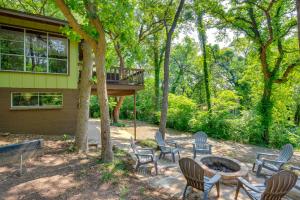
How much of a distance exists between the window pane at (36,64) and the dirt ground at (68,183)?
5282 millimetres

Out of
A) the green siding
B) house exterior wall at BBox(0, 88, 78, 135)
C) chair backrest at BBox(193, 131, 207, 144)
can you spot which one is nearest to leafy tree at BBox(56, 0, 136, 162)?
chair backrest at BBox(193, 131, 207, 144)

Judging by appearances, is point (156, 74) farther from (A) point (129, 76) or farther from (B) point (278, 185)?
(B) point (278, 185)

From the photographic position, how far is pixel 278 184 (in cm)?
350

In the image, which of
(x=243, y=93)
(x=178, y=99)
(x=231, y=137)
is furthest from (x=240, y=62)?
(x=231, y=137)

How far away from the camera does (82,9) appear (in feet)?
17.9

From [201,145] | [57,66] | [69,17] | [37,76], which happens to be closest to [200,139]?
[201,145]

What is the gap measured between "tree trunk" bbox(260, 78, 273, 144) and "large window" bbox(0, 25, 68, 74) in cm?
1122

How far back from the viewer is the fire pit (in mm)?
4836

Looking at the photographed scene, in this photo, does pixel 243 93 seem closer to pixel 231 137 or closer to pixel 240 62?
pixel 240 62

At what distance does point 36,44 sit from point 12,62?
1.37 meters

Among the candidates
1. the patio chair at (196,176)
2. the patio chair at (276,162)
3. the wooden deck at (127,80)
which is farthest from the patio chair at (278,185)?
the wooden deck at (127,80)

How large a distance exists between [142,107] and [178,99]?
5.63 m

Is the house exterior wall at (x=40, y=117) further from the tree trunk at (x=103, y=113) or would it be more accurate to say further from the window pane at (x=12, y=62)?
the tree trunk at (x=103, y=113)

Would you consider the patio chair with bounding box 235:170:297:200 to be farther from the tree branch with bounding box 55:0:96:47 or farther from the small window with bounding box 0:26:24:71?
the small window with bounding box 0:26:24:71
